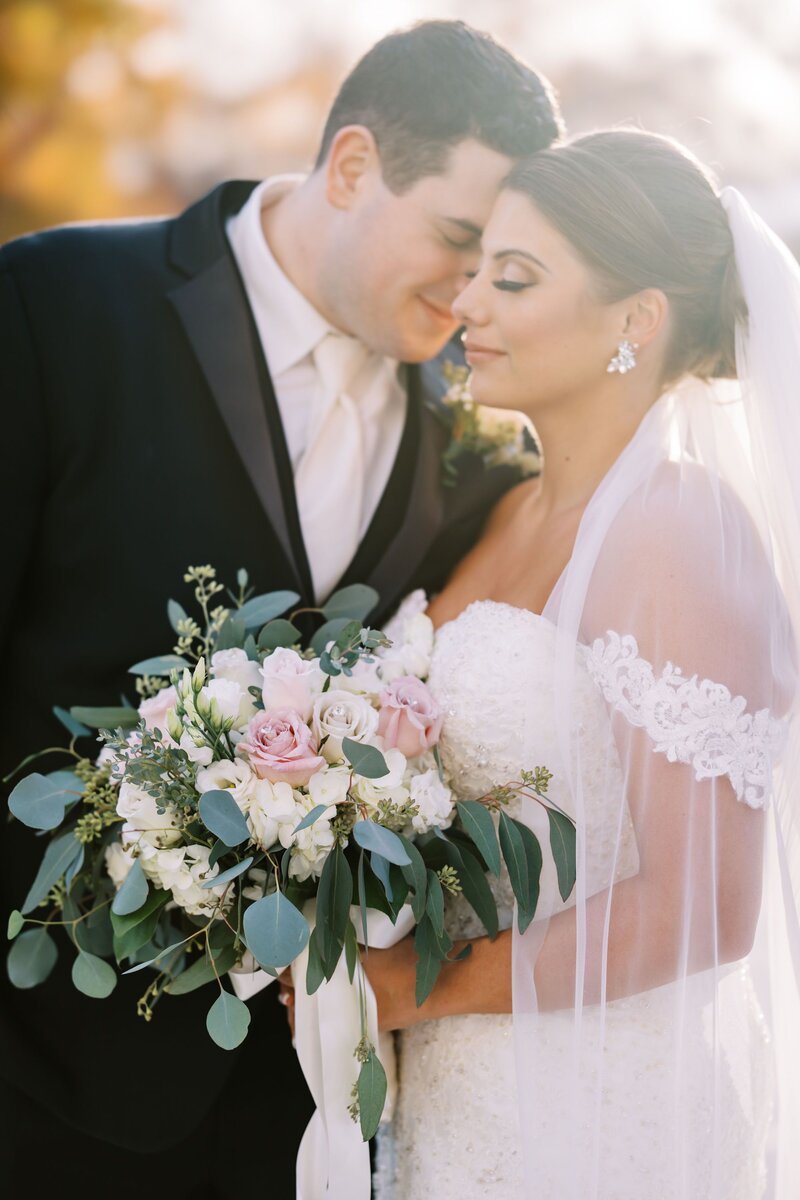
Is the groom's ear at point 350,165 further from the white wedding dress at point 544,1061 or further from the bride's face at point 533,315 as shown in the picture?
the white wedding dress at point 544,1061

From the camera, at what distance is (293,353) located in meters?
2.64

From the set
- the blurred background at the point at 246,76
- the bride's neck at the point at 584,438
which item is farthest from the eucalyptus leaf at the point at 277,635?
the blurred background at the point at 246,76

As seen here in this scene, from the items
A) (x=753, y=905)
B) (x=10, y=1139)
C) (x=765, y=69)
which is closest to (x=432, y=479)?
(x=753, y=905)

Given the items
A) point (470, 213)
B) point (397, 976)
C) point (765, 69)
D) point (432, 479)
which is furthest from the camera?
point (765, 69)

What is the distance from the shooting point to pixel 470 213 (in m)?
2.52

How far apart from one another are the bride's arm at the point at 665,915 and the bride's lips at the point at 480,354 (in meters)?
0.89

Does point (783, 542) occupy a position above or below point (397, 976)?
above

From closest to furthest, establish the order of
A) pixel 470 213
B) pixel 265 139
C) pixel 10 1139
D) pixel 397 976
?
pixel 397 976
pixel 10 1139
pixel 470 213
pixel 265 139

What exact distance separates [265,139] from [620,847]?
471 centimetres

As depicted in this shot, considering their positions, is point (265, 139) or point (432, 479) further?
point (265, 139)

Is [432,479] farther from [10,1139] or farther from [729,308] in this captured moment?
[10,1139]

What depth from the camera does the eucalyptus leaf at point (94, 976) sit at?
1944 mm

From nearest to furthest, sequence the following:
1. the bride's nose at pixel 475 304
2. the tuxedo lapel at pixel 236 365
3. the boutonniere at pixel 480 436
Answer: the bride's nose at pixel 475 304
the tuxedo lapel at pixel 236 365
the boutonniere at pixel 480 436

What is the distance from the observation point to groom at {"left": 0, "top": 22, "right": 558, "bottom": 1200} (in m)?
2.33
